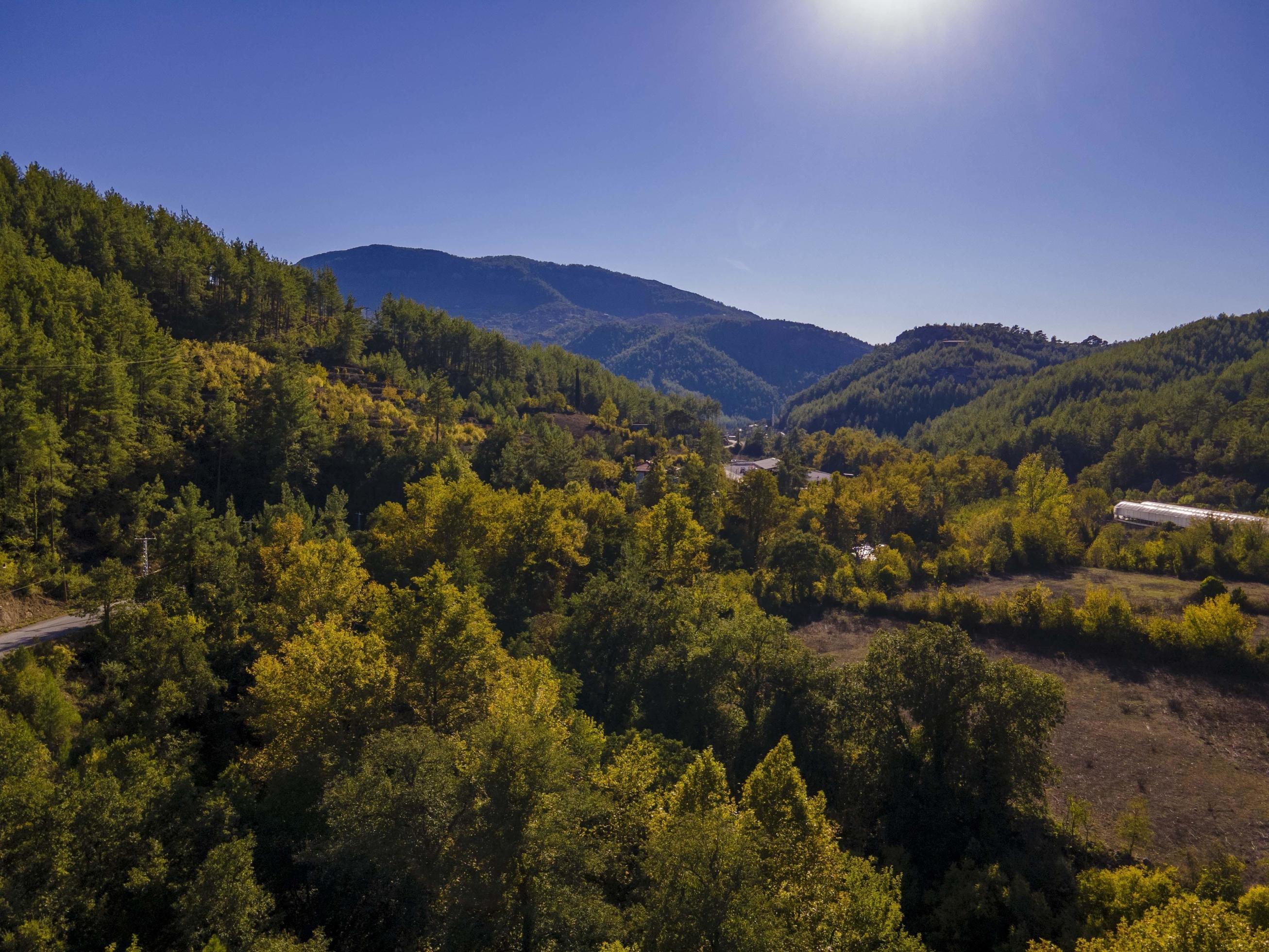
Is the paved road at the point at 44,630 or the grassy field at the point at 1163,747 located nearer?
the paved road at the point at 44,630

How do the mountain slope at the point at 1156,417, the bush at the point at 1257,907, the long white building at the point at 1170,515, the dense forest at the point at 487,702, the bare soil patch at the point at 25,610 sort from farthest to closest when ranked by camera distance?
the mountain slope at the point at 1156,417 → the long white building at the point at 1170,515 → the bare soil patch at the point at 25,610 → the bush at the point at 1257,907 → the dense forest at the point at 487,702

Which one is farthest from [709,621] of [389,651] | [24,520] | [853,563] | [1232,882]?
[24,520]

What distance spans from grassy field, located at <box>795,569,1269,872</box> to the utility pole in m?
50.5

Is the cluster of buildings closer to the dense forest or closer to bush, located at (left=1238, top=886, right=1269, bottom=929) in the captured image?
the dense forest

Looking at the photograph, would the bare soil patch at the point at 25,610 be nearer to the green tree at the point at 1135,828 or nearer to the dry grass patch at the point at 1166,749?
the dry grass patch at the point at 1166,749

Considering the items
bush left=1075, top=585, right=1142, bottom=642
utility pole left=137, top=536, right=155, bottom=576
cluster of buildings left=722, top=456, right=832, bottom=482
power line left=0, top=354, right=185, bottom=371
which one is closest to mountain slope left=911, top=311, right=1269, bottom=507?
cluster of buildings left=722, top=456, right=832, bottom=482

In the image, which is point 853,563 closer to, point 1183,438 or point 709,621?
point 709,621

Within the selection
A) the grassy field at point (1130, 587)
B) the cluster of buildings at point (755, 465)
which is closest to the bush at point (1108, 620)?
the grassy field at point (1130, 587)

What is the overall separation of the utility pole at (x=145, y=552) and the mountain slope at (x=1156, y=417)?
131007mm

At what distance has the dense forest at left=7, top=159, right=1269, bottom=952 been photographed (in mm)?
20359

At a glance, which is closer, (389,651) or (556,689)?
(556,689)

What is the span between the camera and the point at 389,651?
31.8 metres

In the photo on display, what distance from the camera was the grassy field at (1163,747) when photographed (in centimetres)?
3288

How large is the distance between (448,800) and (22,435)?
39.1m
